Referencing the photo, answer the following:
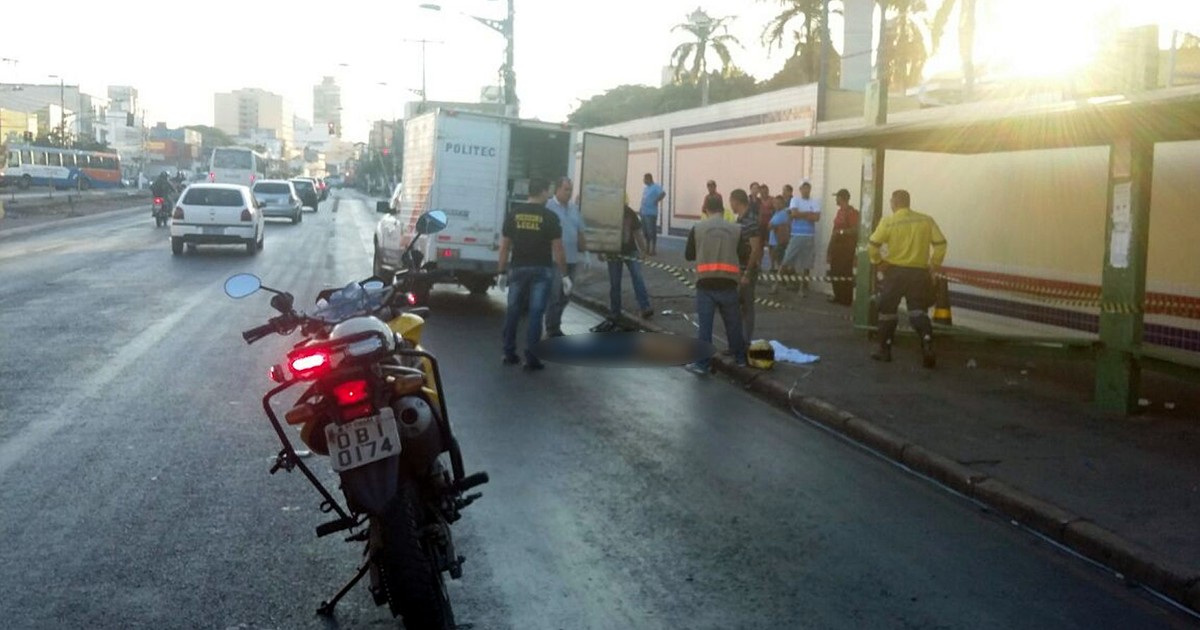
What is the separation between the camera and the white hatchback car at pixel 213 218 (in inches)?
1125

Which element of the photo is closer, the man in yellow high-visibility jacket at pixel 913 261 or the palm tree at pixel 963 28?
the man in yellow high-visibility jacket at pixel 913 261

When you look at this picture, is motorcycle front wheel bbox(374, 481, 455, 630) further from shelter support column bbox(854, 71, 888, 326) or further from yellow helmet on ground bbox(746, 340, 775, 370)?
shelter support column bbox(854, 71, 888, 326)

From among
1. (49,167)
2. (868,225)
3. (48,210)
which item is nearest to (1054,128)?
(868,225)

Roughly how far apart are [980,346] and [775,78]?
58.6 meters

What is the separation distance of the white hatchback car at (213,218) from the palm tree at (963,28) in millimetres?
16208

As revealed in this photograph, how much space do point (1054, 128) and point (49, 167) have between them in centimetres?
8558

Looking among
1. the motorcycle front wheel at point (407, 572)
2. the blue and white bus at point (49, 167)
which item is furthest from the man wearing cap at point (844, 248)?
the blue and white bus at point (49, 167)

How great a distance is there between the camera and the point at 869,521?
7.18m

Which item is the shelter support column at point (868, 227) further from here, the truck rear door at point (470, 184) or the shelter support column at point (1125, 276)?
the truck rear door at point (470, 184)

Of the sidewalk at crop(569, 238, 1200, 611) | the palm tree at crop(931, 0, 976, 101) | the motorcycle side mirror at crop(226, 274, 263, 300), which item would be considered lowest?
the sidewalk at crop(569, 238, 1200, 611)

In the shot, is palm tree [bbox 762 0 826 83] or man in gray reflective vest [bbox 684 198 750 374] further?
palm tree [bbox 762 0 826 83]

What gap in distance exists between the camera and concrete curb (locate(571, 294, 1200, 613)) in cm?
607

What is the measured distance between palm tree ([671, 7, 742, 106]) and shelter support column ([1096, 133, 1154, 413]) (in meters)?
54.5

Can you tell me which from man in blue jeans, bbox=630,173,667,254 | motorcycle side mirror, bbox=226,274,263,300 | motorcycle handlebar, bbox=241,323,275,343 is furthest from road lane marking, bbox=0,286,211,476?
man in blue jeans, bbox=630,173,667,254
